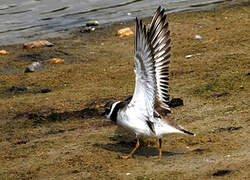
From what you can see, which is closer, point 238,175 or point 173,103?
point 238,175

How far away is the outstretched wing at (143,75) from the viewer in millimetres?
5898

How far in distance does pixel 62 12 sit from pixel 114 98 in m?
7.07

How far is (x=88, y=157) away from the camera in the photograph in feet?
20.5

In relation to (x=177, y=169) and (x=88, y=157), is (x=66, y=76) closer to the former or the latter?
(x=88, y=157)

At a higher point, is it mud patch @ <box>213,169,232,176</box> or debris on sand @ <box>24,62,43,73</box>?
debris on sand @ <box>24,62,43,73</box>

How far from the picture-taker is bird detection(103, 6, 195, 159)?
5.93m

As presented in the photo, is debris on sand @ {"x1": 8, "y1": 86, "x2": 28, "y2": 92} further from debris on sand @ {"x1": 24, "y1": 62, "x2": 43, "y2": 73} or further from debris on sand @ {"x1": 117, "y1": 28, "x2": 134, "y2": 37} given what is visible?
debris on sand @ {"x1": 117, "y1": 28, "x2": 134, "y2": 37}

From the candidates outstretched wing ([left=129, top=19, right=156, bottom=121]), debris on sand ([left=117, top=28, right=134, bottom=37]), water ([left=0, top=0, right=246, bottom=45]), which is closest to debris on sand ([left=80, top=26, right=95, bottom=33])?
water ([left=0, top=0, right=246, bottom=45])

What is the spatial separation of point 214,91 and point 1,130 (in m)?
3.09

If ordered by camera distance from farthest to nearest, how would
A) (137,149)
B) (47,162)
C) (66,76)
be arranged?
(66,76)
(137,149)
(47,162)

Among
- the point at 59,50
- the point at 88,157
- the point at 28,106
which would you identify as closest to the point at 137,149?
the point at 88,157

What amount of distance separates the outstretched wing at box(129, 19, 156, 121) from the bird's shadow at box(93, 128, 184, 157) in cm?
54

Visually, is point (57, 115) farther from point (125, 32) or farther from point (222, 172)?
point (125, 32)

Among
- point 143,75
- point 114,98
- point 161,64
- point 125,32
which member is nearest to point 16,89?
point 114,98
